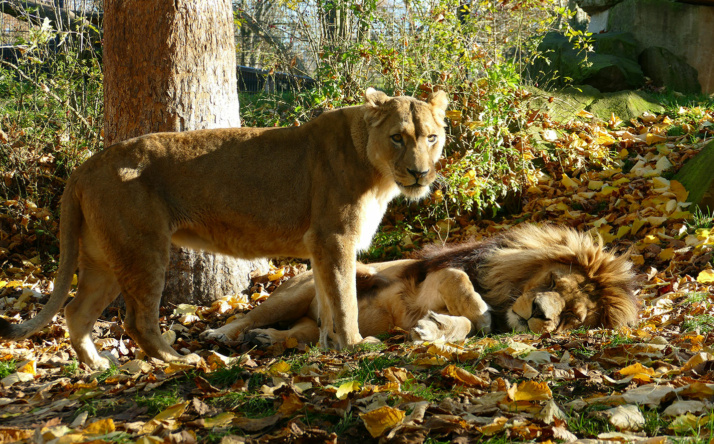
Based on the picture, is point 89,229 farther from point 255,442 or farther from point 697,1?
point 697,1

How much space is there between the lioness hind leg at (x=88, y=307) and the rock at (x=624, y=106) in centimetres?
832

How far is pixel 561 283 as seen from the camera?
17.4ft

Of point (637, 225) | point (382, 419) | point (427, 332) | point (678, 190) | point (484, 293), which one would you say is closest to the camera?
point (382, 419)

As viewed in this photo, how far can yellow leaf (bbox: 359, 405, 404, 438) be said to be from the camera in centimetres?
283

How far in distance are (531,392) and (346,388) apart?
908mm

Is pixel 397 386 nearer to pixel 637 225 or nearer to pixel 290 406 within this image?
pixel 290 406

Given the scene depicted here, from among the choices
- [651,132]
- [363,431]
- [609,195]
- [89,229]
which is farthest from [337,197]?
[651,132]

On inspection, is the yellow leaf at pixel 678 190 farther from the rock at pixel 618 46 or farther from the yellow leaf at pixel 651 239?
the rock at pixel 618 46

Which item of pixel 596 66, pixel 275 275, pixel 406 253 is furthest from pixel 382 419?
Result: pixel 596 66

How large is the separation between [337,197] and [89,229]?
1841 millimetres

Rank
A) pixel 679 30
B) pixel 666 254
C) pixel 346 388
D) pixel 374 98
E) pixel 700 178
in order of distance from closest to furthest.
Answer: pixel 346 388 → pixel 374 98 → pixel 666 254 → pixel 700 178 → pixel 679 30

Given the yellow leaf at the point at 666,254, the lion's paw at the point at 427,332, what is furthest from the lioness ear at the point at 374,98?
the yellow leaf at the point at 666,254

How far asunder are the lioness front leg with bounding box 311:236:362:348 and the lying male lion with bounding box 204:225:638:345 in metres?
0.50

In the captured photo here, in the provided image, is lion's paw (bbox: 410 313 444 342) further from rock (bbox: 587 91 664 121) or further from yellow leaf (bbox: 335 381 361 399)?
rock (bbox: 587 91 664 121)
